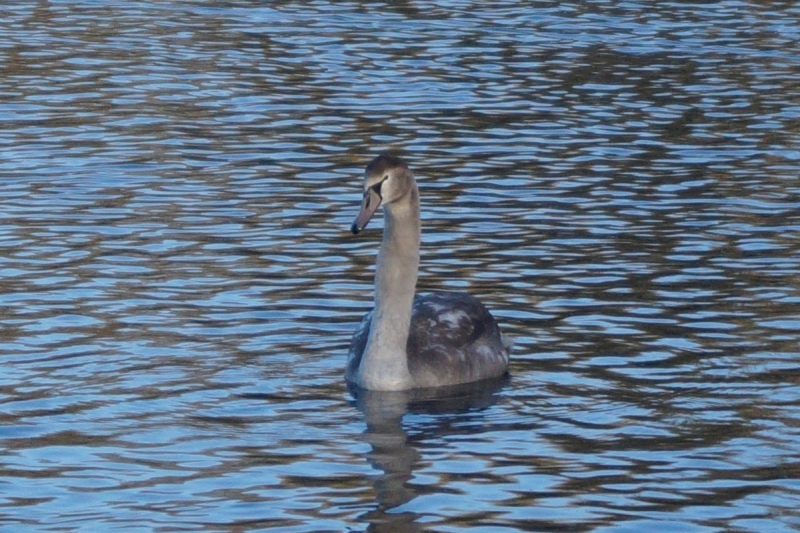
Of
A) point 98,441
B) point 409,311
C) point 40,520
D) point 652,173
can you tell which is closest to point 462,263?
point 409,311

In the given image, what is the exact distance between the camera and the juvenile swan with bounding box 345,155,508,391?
39.2 feet

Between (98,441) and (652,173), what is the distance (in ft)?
32.1

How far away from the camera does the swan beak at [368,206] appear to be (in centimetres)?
1167

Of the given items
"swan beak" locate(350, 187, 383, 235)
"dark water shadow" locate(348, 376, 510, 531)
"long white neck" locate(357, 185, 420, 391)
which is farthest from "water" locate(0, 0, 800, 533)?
"swan beak" locate(350, 187, 383, 235)

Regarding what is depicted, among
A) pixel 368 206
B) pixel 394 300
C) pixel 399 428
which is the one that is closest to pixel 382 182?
pixel 368 206

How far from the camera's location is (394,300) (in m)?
12.2

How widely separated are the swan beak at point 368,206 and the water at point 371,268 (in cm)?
125

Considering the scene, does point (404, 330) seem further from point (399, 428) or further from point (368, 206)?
point (399, 428)

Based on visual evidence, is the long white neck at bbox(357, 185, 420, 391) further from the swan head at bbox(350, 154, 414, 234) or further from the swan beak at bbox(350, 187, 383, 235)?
the swan beak at bbox(350, 187, 383, 235)

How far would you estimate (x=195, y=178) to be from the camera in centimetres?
1856

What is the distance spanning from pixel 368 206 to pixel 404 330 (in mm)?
1011

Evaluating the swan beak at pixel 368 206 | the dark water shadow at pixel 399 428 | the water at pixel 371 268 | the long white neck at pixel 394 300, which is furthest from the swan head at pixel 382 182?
the water at pixel 371 268

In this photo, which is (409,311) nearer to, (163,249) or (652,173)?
(163,249)

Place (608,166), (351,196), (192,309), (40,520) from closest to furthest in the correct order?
(40,520)
(192,309)
(351,196)
(608,166)
